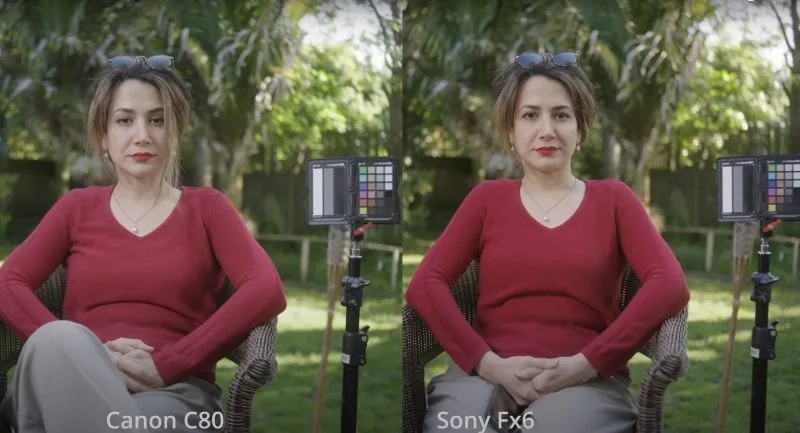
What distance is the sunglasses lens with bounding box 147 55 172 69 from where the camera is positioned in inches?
121

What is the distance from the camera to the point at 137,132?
2.96 m

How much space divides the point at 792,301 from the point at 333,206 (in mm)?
1539

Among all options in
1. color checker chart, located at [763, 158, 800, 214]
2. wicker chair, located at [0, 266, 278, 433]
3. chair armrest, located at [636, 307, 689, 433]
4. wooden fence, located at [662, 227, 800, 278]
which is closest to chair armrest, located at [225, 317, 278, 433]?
wicker chair, located at [0, 266, 278, 433]

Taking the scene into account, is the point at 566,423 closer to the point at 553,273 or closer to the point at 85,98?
the point at 553,273

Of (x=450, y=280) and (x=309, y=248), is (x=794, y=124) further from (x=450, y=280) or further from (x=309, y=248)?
(x=309, y=248)

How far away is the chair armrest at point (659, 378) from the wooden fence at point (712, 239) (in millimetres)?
419

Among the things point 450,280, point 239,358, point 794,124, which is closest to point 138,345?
point 239,358

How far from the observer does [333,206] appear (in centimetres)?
321

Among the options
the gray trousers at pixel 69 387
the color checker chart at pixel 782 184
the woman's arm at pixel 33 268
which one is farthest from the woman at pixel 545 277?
the woman's arm at pixel 33 268

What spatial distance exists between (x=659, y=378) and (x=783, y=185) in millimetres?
843

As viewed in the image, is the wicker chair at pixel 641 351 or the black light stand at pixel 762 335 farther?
the black light stand at pixel 762 335

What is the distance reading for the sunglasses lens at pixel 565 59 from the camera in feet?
9.98

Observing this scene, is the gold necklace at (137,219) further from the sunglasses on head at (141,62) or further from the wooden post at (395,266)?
the wooden post at (395,266)

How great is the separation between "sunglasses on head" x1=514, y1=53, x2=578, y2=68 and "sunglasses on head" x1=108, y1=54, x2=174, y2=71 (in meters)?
1.14
